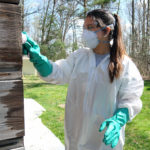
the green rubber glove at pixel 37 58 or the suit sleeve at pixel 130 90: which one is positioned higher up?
the green rubber glove at pixel 37 58

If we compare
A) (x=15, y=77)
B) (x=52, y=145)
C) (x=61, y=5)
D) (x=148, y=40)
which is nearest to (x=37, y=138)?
(x=52, y=145)

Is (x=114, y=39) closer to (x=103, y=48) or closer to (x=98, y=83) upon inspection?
(x=103, y=48)

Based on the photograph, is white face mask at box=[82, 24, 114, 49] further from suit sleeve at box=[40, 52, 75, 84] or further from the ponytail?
suit sleeve at box=[40, 52, 75, 84]

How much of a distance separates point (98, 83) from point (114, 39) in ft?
1.43

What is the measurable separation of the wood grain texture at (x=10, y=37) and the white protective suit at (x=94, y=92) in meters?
0.70

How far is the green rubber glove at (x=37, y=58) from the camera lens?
4.16 ft

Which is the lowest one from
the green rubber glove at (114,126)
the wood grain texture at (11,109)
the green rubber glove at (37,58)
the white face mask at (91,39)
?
the green rubber glove at (114,126)

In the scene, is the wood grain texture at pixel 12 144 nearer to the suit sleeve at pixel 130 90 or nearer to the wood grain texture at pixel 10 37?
the wood grain texture at pixel 10 37

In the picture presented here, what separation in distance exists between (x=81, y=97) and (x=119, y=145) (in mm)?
→ 553

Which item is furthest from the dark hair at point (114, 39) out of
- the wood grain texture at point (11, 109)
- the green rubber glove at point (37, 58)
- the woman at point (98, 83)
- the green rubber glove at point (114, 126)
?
the wood grain texture at point (11, 109)

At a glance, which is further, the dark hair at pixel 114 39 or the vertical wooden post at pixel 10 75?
the dark hair at pixel 114 39

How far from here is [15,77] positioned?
86 cm

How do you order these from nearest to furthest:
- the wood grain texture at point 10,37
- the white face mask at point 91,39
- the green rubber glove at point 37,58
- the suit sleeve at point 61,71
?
the wood grain texture at point 10,37 < the green rubber glove at point 37,58 < the suit sleeve at point 61,71 < the white face mask at point 91,39

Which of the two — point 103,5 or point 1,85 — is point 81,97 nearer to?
point 1,85
